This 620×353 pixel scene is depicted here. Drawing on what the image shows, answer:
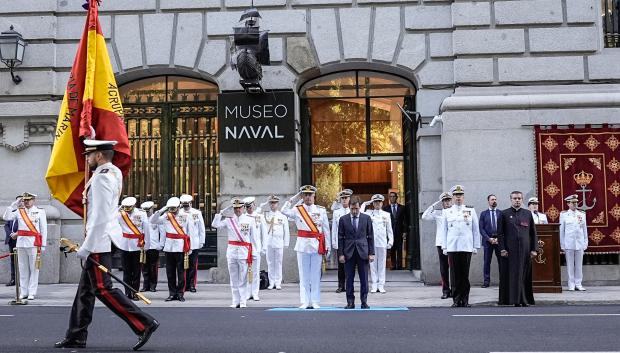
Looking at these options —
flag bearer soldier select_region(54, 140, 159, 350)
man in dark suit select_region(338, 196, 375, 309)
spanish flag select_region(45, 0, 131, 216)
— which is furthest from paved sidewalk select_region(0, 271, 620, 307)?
flag bearer soldier select_region(54, 140, 159, 350)

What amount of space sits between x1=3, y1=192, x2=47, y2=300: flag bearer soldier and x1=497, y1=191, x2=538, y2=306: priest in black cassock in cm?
911

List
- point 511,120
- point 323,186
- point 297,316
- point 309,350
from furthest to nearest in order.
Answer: point 323,186, point 511,120, point 297,316, point 309,350

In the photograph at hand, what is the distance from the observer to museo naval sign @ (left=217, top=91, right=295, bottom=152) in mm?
18484

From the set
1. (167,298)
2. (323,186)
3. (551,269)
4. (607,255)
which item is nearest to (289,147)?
(323,186)

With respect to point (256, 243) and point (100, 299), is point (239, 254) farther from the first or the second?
point (100, 299)

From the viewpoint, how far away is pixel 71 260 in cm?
1862

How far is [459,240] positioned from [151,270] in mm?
6808

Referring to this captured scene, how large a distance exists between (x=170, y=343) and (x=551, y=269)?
31.2 feet

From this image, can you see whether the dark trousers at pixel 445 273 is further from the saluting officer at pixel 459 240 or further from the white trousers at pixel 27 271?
the white trousers at pixel 27 271

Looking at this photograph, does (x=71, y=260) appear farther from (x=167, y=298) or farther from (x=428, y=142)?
(x=428, y=142)

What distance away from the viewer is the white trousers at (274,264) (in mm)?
17769

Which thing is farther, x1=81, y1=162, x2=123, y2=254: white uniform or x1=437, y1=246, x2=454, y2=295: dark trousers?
x1=437, y1=246, x2=454, y2=295: dark trousers

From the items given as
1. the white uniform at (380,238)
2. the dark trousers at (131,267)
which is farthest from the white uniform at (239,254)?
the white uniform at (380,238)

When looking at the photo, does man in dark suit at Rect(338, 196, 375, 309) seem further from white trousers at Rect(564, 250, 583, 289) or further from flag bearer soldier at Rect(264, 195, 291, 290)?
white trousers at Rect(564, 250, 583, 289)
